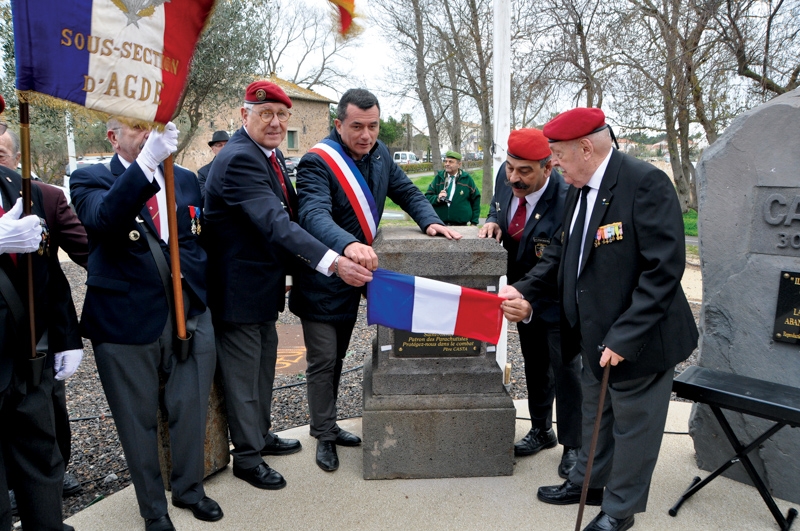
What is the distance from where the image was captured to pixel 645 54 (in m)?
12.5

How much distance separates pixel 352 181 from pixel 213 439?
1686 millimetres

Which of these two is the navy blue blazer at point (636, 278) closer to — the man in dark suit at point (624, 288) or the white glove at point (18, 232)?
the man in dark suit at point (624, 288)

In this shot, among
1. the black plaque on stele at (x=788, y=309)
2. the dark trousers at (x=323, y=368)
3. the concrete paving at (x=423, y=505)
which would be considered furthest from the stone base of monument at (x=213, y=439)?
the black plaque on stele at (x=788, y=309)

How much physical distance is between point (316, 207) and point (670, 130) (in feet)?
48.3

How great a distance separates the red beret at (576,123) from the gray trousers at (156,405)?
198 cm

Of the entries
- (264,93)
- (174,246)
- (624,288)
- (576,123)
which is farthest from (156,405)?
(576,123)

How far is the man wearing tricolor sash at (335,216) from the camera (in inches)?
135

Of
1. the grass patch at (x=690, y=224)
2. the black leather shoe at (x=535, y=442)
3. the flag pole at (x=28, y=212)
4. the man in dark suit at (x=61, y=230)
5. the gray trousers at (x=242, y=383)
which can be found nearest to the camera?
the flag pole at (x=28, y=212)

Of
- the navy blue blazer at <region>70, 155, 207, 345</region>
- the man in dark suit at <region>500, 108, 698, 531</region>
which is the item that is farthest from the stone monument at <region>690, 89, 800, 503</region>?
the navy blue blazer at <region>70, 155, 207, 345</region>

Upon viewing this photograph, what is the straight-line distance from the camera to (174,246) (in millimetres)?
2871

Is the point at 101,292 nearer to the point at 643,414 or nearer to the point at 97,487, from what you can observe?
the point at 97,487

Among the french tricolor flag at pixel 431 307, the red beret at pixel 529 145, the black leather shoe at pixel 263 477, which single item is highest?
the red beret at pixel 529 145

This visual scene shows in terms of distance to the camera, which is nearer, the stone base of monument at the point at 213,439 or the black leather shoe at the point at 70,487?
the stone base of monument at the point at 213,439

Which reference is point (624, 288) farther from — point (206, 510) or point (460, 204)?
point (460, 204)
